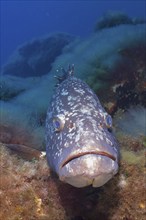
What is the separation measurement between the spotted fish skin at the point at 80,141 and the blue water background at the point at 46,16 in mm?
99904

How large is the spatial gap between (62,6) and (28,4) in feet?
60.1

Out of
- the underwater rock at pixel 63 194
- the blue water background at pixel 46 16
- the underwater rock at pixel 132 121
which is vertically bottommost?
the blue water background at pixel 46 16

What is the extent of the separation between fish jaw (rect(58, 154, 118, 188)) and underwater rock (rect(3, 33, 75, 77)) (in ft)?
57.2

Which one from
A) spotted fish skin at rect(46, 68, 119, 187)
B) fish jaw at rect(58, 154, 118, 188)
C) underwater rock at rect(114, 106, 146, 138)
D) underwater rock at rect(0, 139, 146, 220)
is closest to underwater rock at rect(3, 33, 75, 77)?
underwater rock at rect(114, 106, 146, 138)

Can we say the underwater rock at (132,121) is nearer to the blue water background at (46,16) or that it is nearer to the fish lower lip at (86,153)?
the fish lower lip at (86,153)

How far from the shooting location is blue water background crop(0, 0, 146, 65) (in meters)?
108

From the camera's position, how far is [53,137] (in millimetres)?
4527

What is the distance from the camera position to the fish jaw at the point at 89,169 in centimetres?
353

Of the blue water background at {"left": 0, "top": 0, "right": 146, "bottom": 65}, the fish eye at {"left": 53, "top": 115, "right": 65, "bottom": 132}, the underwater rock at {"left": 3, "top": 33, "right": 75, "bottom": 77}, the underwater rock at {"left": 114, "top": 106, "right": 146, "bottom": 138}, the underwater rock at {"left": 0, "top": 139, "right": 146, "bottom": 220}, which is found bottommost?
the blue water background at {"left": 0, "top": 0, "right": 146, "bottom": 65}

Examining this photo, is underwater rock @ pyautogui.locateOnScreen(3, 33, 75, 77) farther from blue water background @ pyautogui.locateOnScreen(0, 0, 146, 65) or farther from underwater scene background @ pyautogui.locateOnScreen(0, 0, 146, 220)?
blue water background @ pyautogui.locateOnScreen(0, 0, 146, 65)

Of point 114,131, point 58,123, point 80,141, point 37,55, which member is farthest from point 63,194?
point 37,55

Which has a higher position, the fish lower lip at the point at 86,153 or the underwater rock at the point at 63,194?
the fish lower lip at the point at 86,153

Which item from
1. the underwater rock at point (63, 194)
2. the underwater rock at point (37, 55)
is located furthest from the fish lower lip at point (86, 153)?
the underwater rock at point (37, 55)

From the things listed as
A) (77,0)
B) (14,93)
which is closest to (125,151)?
(14,93)
